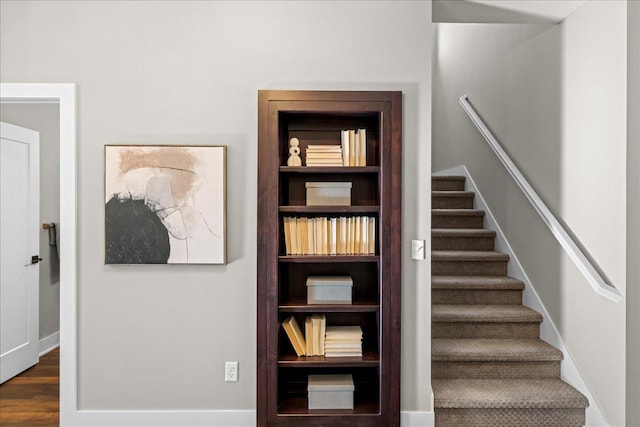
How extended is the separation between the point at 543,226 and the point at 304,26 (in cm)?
207

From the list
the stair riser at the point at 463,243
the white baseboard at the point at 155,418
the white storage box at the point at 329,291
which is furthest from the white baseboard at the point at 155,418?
the stair riser at the point at 463,243

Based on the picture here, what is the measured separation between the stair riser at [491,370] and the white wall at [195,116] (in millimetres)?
314

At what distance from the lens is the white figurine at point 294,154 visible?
2.52 m

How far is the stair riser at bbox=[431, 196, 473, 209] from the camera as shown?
4273mm

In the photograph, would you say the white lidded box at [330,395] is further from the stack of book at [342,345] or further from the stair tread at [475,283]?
the stair tread at [475,283]

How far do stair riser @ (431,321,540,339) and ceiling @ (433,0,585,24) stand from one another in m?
2.02

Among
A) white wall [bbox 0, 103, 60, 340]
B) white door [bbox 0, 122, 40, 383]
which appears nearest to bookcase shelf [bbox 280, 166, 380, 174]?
white door [bbox 0, 122, 40, 383]

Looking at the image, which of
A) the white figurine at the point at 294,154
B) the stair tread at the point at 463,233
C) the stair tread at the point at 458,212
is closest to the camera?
the white figurine at the point at 294,154

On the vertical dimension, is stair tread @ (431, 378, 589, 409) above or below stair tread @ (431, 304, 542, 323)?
below

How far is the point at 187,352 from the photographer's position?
2576 mm

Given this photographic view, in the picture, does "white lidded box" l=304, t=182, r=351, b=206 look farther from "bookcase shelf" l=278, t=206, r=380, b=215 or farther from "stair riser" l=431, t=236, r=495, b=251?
"stair riser" l=431, t=236, r=495, b=251

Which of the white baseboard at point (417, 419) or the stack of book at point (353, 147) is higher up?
the stack of book at point (353, 147)

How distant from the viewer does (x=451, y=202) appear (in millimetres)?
4297

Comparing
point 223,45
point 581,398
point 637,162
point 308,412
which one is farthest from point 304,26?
point 581,398
